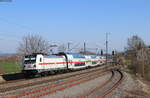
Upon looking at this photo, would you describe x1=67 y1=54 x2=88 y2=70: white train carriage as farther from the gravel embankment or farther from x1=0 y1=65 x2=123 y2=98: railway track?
the gravel embankment

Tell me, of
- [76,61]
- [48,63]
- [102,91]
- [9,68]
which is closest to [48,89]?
[102,91]

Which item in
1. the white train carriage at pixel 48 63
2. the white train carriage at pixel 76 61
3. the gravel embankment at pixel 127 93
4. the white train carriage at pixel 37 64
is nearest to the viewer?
the gravel embankment at pixel 127 93

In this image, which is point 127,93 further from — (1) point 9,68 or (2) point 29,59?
(1) point 9,68

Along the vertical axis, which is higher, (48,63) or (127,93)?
(48,63)

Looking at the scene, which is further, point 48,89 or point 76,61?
→ point 76,61

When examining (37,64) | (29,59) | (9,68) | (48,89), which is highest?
(29,59)

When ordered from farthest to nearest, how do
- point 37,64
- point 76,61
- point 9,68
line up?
point 9,68, point 76,61, point 37,64

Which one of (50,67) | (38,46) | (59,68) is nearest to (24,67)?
(50,67)

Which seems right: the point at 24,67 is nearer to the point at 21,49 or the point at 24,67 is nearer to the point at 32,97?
the point at 32,97

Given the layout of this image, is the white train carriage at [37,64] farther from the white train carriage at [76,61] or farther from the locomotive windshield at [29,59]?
the white train carriage at [76,61]

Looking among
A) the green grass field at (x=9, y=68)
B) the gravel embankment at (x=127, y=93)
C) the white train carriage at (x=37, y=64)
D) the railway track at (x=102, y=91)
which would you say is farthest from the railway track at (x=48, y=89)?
the green grass field at (x=9, y=68)

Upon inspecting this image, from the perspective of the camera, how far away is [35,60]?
27688 millimetres

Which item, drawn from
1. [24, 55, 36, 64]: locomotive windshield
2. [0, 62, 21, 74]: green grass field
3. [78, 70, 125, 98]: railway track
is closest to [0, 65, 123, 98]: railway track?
[78, 70, 125, 98]: railway track

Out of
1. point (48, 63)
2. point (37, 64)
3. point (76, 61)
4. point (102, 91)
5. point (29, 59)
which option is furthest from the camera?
point (76, 61)
